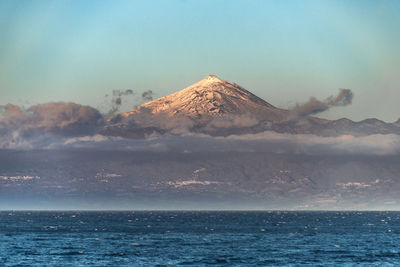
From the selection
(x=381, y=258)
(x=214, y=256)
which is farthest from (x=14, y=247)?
(x=381, y=258)

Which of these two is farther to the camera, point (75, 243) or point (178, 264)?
point (75, 243)

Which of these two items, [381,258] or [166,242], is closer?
[381,258]

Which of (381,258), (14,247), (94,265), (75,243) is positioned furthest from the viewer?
(75,243)

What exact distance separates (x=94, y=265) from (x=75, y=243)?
179 ft

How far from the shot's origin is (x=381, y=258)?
6029 inches

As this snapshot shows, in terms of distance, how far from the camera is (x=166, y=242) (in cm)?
19450

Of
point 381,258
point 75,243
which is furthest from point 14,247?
point 381,258

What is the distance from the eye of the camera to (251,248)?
175250 mm

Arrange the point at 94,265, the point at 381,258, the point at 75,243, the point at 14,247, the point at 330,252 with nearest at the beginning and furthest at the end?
the point at 94,265, the point at 381,258, the point at 330,252, the point at 14,247, the point at 75,243

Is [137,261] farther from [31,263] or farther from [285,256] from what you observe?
[285,256]

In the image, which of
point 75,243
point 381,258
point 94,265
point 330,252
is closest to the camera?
point 94,265

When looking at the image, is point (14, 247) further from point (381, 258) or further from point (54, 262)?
point (381, 258)

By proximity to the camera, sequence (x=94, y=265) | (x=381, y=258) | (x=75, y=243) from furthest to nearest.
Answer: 1. (x=75, y=243)
2. (x=381, y=258)
3. (x=94, y=265)

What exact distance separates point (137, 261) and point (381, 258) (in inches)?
2164
